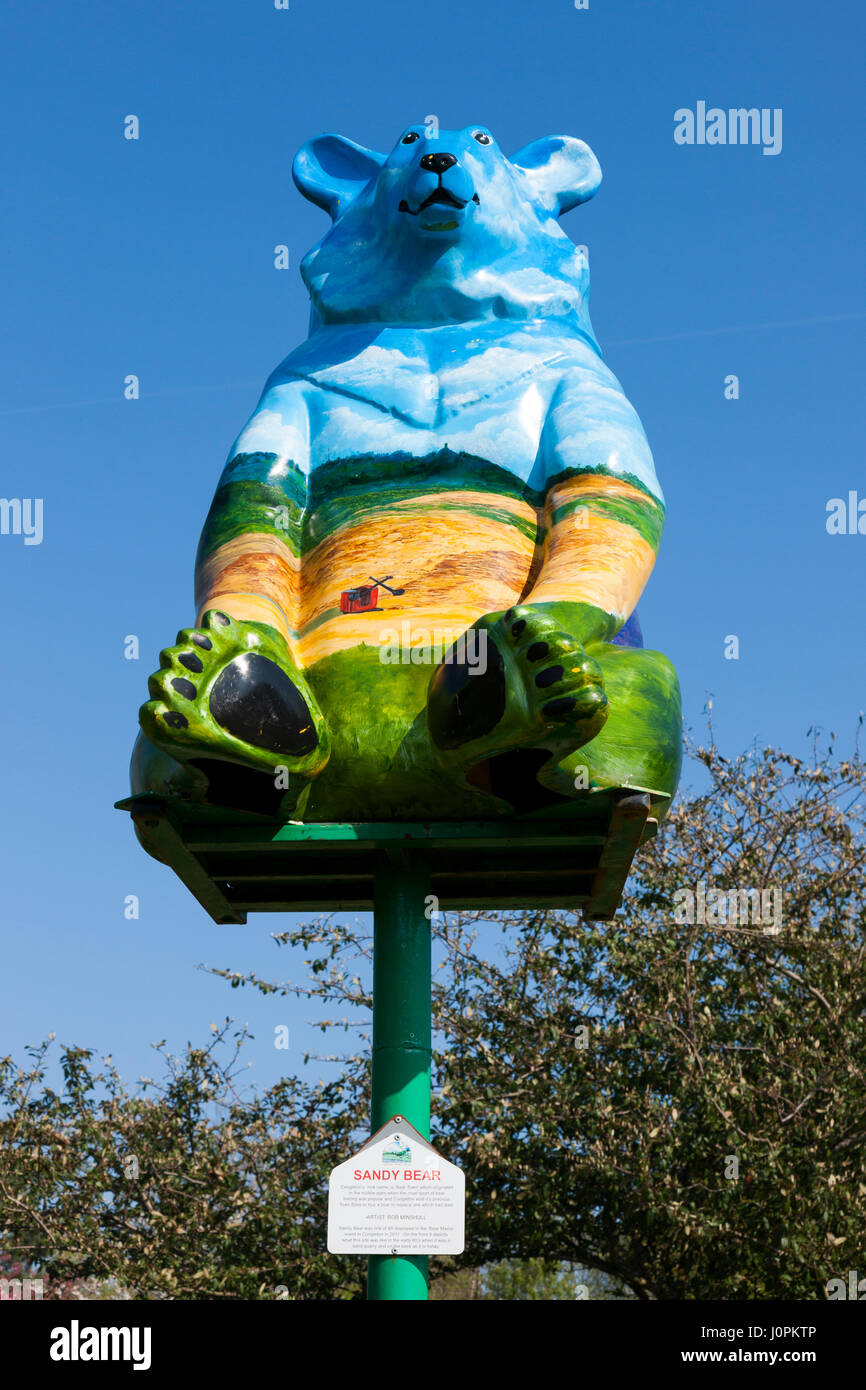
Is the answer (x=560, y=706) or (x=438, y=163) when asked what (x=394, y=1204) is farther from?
(x=438, y=163)

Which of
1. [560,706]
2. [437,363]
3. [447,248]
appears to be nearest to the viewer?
[560,706]

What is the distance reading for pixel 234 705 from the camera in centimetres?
362

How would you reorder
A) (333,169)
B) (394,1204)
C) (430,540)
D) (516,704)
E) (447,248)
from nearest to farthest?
1. (516,704)
2. (394,1204)
3. (430,540)
4. (447,248)
5. (333,169)

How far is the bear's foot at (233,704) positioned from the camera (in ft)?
11.5

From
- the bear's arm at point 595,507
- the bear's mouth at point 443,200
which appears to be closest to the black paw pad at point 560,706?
the bear's arm at point 595,507

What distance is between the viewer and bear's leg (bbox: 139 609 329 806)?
349cm

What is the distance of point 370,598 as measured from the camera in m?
4.23

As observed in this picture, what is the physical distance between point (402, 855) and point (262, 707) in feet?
2.35

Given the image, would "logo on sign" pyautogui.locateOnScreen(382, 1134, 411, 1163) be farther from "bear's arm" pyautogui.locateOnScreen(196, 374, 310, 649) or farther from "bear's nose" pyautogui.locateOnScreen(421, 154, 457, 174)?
"bear's nose" pyautogui.locateOnScreen(421, 154, 457, 174)

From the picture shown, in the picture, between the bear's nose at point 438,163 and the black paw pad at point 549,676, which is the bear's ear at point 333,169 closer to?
the bear's nose at point 438,163

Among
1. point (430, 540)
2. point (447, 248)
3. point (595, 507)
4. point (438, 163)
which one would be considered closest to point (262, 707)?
point (430, 540)
